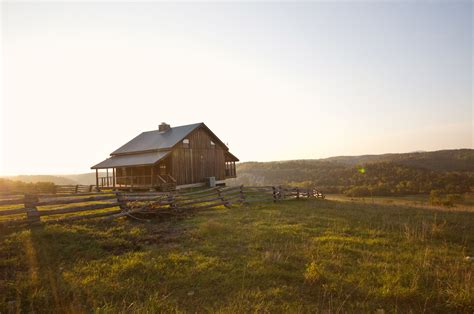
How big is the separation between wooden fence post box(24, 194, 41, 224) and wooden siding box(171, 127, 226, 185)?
17724 mm

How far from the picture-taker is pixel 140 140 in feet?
109

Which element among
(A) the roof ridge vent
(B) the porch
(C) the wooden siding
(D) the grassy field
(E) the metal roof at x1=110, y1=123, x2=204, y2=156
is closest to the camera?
(D) the grassy field

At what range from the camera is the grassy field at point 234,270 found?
4.53 meters

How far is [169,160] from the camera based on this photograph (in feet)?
91.9

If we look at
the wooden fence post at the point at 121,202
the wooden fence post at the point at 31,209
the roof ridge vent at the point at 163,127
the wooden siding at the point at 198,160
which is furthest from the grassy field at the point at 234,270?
the roof ridge vent at the point at 163,127

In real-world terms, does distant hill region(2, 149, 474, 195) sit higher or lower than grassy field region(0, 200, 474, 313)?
lower

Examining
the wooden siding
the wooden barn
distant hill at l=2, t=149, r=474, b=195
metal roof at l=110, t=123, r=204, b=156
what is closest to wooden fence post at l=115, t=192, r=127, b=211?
the wooden barn

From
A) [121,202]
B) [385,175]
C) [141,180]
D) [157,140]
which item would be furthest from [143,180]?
[385,175]

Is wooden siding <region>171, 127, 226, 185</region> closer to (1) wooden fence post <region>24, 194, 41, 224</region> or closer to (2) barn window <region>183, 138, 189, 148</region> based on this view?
(2) barn window <region>183, 138, 189, 148</region>

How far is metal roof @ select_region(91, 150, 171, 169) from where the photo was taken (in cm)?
2605

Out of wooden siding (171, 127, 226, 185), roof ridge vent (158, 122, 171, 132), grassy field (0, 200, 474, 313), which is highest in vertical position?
roof ridge vent (158, 122, 171, 132)

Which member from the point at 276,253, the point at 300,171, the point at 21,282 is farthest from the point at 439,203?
the point at 300,171

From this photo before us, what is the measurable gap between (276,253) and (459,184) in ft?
195

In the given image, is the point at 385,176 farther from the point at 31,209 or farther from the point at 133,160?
the point at 31,209
